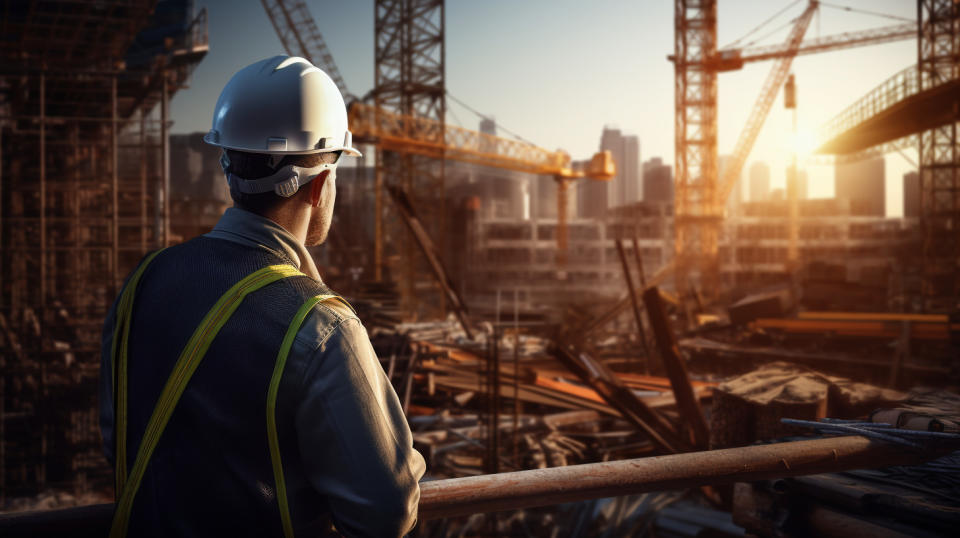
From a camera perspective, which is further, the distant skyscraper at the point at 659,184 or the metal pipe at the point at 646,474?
the distant skyscraper at the point at 659,184

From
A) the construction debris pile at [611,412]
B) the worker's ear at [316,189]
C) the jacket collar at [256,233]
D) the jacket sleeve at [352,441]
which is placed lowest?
the construction debris pile at [611,412]

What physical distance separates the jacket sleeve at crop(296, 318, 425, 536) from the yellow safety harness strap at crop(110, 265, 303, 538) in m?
0.18

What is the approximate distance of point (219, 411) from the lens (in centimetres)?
115

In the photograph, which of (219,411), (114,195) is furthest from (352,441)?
(114,195)

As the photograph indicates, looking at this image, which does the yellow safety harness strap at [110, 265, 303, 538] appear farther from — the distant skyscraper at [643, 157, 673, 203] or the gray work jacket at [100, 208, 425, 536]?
the distant skyscraper at [643, 157, 673, 203]

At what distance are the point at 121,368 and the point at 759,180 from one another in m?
121

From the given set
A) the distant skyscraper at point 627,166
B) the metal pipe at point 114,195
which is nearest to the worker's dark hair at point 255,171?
the metal pipe at point 114,195

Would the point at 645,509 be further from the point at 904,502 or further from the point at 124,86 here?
the point at 124,86

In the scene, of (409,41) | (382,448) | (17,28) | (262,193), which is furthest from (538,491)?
(409,41)

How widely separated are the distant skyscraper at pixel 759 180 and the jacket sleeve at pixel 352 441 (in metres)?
119

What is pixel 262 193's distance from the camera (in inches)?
53.8

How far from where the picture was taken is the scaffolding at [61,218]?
16312mm

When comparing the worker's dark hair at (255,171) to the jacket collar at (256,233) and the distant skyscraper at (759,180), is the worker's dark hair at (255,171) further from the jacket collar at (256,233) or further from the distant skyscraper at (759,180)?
the distant skyscraper at (759,180)

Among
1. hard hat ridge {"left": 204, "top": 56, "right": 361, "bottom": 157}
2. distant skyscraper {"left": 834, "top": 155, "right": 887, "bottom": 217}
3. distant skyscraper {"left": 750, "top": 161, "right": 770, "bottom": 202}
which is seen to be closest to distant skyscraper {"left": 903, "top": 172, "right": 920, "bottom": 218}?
distant skyscraper {"left": 834, "top": 155, "right": 887, "bottom": 217}
